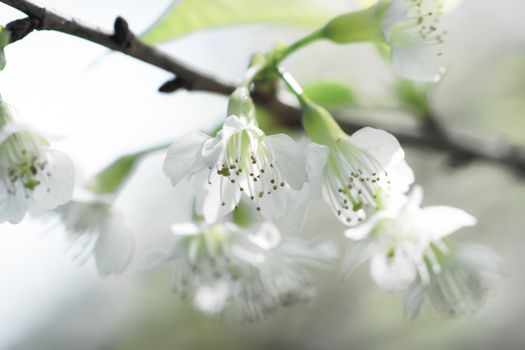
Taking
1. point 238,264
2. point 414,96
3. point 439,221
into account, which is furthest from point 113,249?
point 414,96

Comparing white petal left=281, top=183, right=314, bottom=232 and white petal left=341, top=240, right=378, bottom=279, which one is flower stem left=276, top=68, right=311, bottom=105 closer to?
white petal left=281, top=183, right=314, bottom=232

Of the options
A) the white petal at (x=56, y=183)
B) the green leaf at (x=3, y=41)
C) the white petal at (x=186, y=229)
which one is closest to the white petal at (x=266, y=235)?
the white petal at (x=186, y=229)

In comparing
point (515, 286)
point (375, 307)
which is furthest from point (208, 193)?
point (515, 286)

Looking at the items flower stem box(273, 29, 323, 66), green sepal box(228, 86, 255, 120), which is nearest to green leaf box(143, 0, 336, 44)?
flower stem box(273, 29, 323, 66)

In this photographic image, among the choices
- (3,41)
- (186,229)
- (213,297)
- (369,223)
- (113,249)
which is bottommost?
(213,297)

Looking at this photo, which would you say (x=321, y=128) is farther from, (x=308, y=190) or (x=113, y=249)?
(x=113, y=249)

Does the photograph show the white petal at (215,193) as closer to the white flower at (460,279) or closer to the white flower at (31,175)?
the white flower at (31,175)

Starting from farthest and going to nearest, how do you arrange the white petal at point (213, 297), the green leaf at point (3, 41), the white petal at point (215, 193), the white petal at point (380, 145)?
the white petal at point (213, 297)
the white petal at point (215, 193)
the white petal at point (380, 145)
the green leaf at point (3, 41)
